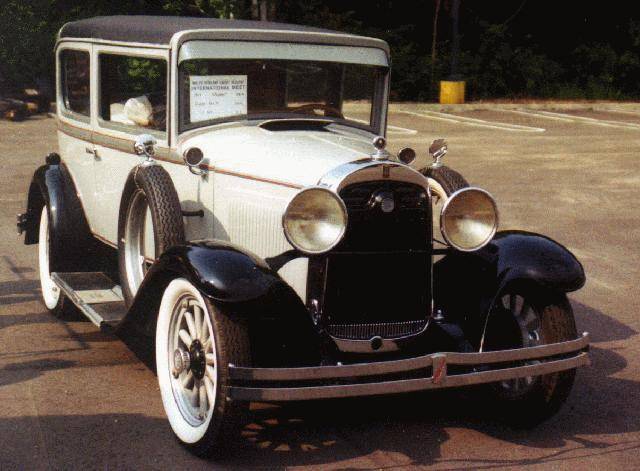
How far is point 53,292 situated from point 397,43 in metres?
21.1

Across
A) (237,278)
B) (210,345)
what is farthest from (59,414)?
(237,278)

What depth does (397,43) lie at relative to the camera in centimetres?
2688

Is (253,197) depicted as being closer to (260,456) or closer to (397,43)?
(260,456)

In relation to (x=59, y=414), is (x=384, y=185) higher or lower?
higher

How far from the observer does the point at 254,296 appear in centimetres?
427

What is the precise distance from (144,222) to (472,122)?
16.5 m

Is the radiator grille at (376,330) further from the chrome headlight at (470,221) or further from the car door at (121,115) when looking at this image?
the car door at (121,115)

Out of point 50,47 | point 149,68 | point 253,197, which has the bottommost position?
point 50,47

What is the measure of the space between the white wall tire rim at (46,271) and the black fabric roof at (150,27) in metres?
1.26

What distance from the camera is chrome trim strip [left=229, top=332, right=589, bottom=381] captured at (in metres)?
4.07

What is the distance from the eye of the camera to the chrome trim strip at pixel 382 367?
4.07m

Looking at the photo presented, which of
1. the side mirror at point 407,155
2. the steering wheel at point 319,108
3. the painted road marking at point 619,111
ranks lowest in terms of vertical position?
the painted road marking at point 619,111

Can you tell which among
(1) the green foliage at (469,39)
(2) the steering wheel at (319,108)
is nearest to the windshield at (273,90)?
(2) the steering wheel at (319,108)

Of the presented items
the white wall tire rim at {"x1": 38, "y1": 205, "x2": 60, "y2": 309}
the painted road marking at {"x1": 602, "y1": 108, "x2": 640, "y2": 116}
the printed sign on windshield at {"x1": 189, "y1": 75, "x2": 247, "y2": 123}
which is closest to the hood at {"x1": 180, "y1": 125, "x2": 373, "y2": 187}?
the printed sign on windshield at {"x1": 189, "y1": 75, "x2": 247, "y2": 123}
